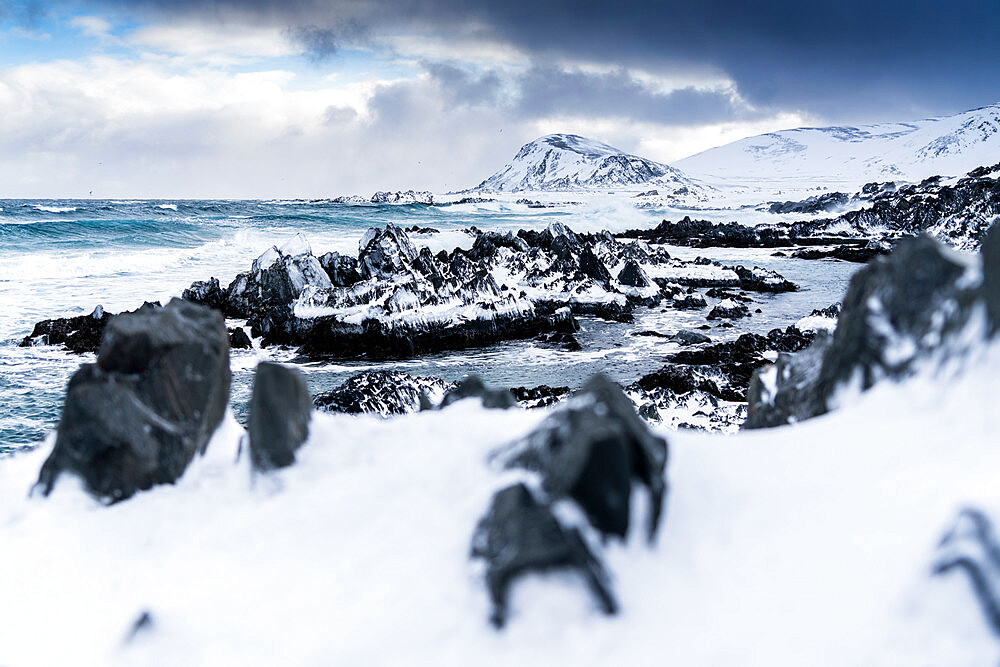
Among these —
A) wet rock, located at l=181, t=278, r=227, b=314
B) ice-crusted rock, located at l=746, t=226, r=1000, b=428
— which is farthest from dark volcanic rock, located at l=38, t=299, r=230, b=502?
wet rock, located at l=181, t=278, r=227, b=314

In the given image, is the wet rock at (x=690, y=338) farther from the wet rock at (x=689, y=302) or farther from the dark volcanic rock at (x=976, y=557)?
the dark volcanic rock at (x=976, y=557)

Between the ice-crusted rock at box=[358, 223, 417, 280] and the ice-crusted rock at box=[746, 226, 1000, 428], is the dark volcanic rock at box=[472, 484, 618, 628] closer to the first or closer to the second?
the ice-crusted rock at box=[746, 226, 1000, 428]

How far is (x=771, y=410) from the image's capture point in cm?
553

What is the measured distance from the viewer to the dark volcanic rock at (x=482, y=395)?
579 centimetres

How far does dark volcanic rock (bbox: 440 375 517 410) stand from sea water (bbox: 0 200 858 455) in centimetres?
756

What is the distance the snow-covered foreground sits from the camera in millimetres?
3068

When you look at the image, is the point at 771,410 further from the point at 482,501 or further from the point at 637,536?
the point at 482,501

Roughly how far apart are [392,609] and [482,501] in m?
0.82

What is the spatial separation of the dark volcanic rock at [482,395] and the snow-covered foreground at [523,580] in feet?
2.87

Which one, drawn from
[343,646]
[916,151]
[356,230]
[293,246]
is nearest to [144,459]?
[343,646]

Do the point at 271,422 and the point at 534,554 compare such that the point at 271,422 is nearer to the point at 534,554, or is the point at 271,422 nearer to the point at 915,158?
the point at 534,554

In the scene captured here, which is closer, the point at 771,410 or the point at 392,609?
the point at 392,609

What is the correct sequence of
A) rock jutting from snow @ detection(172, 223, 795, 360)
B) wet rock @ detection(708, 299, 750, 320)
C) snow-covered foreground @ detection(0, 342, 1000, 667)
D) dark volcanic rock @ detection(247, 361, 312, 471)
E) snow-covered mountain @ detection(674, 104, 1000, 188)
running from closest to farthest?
snow-covered foreground @ detection(0, 342, 1000, 667), dark volcanic rock @ detection(247, 361, 312, 471), rock jutting from snow @ detection(172, 223, 795, 360), wet rock @ detection(708, 299, 750, 320), snow-covered mountain @ detection(674, 104, 1000, 188)

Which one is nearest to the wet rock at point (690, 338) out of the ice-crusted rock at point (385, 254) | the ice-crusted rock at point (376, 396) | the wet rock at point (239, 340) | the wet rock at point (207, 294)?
the ice-crusted rock at point (376, 396)
